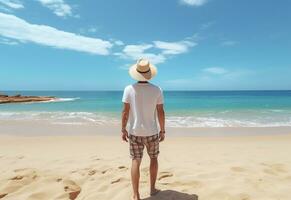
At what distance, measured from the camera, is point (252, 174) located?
4367mm

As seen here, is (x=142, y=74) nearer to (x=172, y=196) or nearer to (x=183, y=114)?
(x=172, y=196)

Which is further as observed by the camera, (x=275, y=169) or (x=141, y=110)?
(x=275, y=169)

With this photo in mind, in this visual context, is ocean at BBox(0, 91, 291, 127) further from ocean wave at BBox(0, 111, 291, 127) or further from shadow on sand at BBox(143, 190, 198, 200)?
shadow on sand at BBox(143, 190, 198, 200)

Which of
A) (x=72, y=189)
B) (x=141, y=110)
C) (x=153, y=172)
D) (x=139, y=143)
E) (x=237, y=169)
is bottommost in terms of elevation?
(x=72, y=189)

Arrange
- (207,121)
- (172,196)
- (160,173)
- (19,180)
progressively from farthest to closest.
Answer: (207,121)
(160,173)
(19,180)
(172,196)

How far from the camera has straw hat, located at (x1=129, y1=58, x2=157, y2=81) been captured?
3422mm

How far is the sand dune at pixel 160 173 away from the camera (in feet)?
A: 12.4

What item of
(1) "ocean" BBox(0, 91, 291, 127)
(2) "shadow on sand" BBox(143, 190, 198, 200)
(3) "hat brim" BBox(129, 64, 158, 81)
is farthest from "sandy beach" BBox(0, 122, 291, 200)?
(1) "ocean" BBox(0, 91, 291, 127)

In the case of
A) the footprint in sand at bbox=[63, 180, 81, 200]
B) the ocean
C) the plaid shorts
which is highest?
the plaid shorts

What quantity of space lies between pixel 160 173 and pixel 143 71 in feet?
6.33

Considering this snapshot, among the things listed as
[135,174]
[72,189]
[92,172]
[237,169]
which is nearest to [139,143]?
[135,174]

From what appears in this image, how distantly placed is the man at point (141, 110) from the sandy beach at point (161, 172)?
0.67 metres

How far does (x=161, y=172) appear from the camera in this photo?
15.3 ft

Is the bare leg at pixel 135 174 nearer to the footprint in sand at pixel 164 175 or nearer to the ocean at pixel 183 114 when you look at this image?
the footprint in sand at pixel 164 175
